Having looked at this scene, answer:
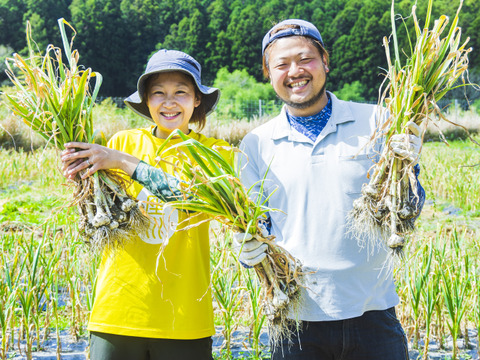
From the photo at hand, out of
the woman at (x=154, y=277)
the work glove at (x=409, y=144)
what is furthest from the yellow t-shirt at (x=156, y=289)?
the work glove at (x=409, y=144)

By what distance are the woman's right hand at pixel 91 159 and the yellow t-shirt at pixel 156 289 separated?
120 millimetres

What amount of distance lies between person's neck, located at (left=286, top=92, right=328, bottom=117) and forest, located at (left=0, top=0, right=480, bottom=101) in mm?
34252

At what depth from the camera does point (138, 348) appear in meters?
1.47

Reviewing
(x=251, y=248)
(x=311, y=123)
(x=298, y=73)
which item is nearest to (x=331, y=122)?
(x=311, y=123)

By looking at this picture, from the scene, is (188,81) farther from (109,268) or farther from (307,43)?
(109,268)

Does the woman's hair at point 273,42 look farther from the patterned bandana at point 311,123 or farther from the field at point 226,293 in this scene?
the field at point 226,293

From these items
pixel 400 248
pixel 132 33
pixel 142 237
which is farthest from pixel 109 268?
pixel 132 33

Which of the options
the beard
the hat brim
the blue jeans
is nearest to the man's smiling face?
the beard

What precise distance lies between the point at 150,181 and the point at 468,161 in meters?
6.98

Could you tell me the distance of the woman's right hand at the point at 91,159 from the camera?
1.47 m

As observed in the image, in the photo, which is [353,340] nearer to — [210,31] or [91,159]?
[91,159]

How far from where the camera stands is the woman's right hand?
1470 millimetres

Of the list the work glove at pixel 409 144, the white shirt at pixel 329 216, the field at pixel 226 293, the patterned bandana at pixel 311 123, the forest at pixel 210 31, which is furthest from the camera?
the forest at pixel 210 31

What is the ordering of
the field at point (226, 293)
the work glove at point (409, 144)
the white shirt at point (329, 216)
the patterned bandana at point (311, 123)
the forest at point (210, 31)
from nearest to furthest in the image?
the work glove at point (409, 144), the white shirt at point (329, 216), the patterned bandana at point (311, 123), the field at point (226, 293), the forest at point (210, 31)
